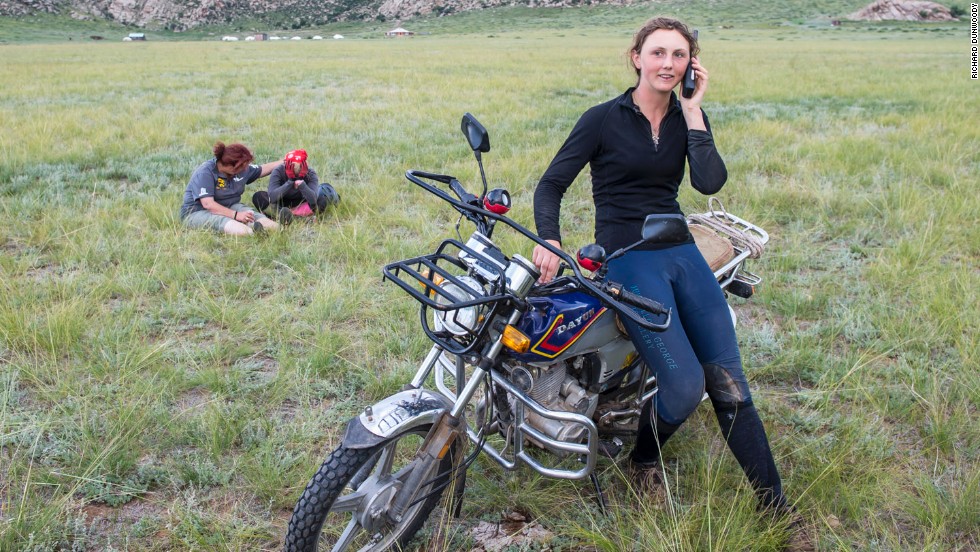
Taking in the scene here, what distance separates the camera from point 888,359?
186 inches

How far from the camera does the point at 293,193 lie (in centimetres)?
736

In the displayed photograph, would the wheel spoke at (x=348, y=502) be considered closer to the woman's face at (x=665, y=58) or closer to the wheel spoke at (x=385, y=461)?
the wheel spoke at (x=385, y=461)

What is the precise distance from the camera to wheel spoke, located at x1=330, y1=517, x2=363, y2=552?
2.80 meters

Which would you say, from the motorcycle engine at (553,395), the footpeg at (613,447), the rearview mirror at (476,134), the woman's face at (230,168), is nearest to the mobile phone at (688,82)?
the rearview mirror at (476,134)

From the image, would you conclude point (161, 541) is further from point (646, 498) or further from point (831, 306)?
point (831, 306)

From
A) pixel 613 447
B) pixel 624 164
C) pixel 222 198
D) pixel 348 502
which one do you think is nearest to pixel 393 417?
pixel 348 502

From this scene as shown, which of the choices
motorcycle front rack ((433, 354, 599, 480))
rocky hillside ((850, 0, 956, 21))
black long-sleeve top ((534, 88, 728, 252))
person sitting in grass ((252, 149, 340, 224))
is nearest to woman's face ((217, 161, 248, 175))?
person sitting in grass ((252, 149, 340, 224))

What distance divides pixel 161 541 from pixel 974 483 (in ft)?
11.7

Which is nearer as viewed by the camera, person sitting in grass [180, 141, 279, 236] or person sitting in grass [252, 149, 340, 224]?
person sitting in grass [180, 141, 279, 236]

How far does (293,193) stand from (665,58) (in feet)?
16.1

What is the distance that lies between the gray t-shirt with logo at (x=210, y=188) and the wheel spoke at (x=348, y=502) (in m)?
5.15

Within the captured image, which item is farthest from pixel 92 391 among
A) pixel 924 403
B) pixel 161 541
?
pixel 924 403

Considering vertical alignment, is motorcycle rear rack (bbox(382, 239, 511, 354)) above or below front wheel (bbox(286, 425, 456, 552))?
above

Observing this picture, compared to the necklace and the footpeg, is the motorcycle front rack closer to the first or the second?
the footpeg
